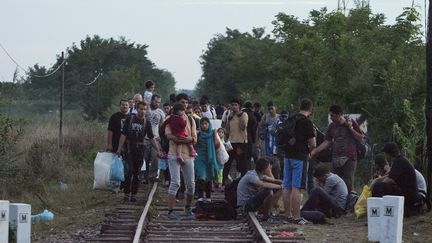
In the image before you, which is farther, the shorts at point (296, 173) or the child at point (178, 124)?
the child at point (178, 124)

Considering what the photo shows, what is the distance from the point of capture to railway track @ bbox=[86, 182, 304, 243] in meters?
10.9

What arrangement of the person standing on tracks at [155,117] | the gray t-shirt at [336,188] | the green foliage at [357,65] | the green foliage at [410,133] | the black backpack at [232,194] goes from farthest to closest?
the green foliage at [357,65] → the person standing on tracks at [155,117] → the green foliage at [410,133] → the black backpack at [232,194] → the gray t-shirt at [336,188]

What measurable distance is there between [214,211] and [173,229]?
1.37 metres

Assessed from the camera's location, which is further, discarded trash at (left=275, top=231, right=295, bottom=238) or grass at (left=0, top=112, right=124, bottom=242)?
grass at (left=0, top=112, right=124, bottom=242)

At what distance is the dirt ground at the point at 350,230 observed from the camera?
1118 cm

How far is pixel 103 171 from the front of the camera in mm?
14688

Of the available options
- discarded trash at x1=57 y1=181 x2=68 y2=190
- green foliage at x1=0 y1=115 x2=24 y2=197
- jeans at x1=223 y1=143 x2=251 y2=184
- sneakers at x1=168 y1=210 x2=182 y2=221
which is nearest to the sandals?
sneakers at x1=168 y1=210 x2=182 y2=221

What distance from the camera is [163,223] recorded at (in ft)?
41.9

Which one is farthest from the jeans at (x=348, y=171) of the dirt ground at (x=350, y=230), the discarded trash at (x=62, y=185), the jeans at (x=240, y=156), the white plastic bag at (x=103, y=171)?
the discarded trash at (x=62, y=185)

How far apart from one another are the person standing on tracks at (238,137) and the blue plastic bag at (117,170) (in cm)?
330

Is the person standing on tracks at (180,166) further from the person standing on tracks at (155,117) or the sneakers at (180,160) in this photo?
the person standing on tracks at (155,117)

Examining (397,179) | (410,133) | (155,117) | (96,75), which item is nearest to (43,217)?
(155,117)

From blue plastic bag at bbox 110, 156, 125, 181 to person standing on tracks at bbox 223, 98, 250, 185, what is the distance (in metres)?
3.30

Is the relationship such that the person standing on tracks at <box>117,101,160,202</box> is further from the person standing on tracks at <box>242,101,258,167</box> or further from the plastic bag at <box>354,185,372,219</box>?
the plastic bag at <box>354,185,372,219</box>
